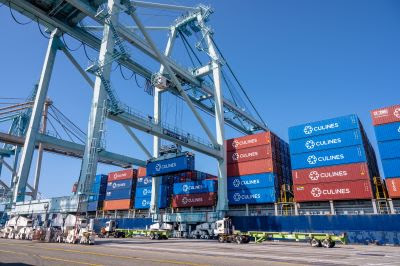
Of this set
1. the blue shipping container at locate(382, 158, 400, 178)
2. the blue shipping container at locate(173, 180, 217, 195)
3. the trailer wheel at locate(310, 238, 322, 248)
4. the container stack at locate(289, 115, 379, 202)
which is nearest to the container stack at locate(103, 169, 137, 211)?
the blue shipping container at locate(173, 180, 217, 195)

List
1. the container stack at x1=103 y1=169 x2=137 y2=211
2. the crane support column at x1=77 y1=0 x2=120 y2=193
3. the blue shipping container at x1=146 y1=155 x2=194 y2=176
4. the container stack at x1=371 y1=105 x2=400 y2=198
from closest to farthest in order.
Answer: the crane support column at x1=77 y1=0 x2=120 y2=193
the container stack at x1=371 y1=105 x2=400 y2=198
the blue shipping container at x1=146 y1=155 x2=194 y2=176
the container stack at x1=103 y1=169 x2=137 y2=211

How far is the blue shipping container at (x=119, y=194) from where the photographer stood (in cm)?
4897

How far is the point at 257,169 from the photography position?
119 ft

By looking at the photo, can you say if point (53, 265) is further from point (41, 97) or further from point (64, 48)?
point (64, 48)

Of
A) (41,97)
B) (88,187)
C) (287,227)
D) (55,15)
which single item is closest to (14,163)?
(41,97)

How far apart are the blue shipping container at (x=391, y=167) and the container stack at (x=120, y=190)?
3746 centimetres

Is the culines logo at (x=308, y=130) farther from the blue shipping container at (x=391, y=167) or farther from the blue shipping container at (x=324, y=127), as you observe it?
the blue shipping container at (x=391, y=167)

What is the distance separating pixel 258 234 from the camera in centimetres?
2781

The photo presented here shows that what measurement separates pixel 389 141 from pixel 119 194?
41.3 meters

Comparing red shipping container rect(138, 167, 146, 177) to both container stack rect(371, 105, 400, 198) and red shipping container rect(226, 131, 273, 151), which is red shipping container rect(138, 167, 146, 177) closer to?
red shipping container rect(226, 131, 273, 151)

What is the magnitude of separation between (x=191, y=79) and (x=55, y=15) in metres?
18.8

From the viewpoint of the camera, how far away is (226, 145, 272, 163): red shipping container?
36.3 meters

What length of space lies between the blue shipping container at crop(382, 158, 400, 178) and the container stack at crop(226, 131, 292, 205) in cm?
1179

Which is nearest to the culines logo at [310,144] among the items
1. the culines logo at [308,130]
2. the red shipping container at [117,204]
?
the culines logo at [308,130]
